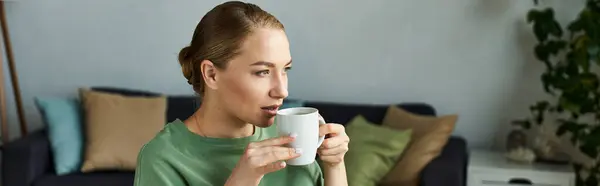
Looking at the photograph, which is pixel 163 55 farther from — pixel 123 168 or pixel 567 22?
pixel 567 22

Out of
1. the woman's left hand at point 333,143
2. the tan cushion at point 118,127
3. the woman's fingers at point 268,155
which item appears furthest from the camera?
the tan cushion at point 118,127

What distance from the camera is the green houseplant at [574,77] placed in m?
2.90

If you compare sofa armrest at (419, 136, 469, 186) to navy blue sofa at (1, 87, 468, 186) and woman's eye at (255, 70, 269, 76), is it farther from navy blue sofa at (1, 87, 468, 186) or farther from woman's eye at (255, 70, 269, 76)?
woman's eye at (255, 70, 269, 76)

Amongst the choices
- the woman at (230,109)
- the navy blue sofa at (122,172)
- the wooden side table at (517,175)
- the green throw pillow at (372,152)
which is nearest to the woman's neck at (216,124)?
the woman at (230,109)

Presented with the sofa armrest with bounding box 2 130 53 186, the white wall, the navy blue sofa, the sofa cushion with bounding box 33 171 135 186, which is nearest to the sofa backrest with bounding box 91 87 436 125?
the navy blue sofa

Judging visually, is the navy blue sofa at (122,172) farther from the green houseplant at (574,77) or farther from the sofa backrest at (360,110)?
the green houseplant at (574,77)

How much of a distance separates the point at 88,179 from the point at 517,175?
72.7 inches

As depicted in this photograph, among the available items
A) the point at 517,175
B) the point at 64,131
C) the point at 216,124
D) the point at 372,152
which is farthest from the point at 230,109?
the point at 64,131

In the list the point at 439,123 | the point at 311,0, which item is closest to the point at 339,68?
the point at 311,0

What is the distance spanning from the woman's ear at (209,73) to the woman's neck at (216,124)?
4cm

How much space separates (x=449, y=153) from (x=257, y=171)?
2008 millimetres

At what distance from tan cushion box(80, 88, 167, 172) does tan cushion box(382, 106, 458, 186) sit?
1.15m

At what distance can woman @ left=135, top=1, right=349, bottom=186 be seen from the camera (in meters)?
1.14

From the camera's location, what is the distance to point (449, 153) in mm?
2982
